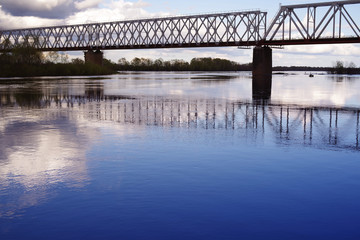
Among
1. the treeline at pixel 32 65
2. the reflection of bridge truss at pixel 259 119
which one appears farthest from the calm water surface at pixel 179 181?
the treeline at pixel 32 65

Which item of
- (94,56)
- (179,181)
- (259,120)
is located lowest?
(179,181)

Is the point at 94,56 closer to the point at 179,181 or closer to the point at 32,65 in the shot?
the point at 32,65

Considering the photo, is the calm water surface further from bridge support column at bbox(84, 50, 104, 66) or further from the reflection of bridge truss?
bridge support column at bbox(84, 50, 104, 66)

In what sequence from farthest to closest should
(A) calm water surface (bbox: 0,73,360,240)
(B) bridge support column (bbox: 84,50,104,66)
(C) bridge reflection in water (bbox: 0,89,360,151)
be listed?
(B) bridge support column (bbox: 84,50,104,66) → (C) bridge reflection in water (bbox: 0,89,360,151) → (A) calm water surface (bbox: 0,73,360,240)

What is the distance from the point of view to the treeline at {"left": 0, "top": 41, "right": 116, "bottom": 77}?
345 feet

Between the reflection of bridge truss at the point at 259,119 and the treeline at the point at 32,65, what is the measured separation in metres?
84.7

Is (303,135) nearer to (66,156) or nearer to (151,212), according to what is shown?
(66,156)

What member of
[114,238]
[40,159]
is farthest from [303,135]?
[114,238]

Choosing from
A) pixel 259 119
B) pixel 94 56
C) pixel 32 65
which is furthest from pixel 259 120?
pixel 94 56

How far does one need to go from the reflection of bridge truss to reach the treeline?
278 ft

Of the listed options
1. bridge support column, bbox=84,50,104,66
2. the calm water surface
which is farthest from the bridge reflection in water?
bridge support column, bbox=84,50,104,66

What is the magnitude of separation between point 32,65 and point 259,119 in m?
103

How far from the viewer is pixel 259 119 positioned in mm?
20516

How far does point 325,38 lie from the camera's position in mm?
95938
